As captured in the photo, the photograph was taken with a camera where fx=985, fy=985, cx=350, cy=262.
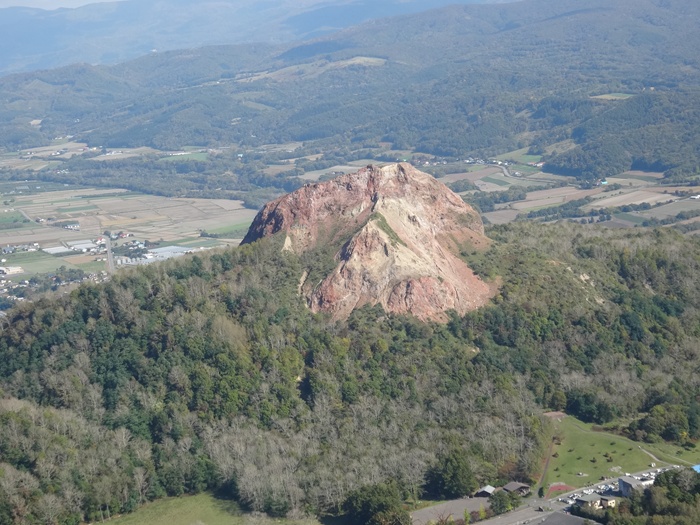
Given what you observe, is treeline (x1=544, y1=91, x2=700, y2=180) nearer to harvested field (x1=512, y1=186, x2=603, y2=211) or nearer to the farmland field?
harvested field (x1=512, y1=186, x2=603, y2=211)

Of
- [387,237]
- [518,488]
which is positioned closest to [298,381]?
[387,237]

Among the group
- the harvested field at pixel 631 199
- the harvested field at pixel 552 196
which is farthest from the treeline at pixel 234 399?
the harvested field at pixel 631 199

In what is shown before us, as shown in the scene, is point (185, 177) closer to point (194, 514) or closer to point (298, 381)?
point (298, 381)

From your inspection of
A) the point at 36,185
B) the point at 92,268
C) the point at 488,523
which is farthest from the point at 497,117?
the point at 488,523

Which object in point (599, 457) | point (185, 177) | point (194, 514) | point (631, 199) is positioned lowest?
point (631, 199)

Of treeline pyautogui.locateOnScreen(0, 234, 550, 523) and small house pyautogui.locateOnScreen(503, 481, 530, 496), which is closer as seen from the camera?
small house pyautogui.locateOnScreen(503, 481, 530, 496)

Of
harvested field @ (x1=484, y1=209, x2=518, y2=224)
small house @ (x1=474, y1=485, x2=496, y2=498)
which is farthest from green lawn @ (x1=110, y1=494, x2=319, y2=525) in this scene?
harvested field @ (x1=484, y1=209, x2=518, y2=224)

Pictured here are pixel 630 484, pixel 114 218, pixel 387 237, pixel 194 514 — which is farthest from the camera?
pixel 114 218
